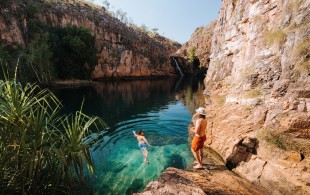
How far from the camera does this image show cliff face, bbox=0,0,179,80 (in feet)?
124

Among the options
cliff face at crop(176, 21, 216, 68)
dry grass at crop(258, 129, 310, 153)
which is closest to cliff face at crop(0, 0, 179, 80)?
cliff face at crop(176, 21, 216, 68)

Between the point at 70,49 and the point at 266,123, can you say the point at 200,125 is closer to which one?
the point at 266,123

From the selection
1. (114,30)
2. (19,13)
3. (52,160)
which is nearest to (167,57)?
(114,30)

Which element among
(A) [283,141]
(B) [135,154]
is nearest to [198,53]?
(B) [135,154]

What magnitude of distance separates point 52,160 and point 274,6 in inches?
636

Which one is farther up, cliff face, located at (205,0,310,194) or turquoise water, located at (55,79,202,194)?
cliff face, located at (205,0,310,194)

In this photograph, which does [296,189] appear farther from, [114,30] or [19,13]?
[114,30]

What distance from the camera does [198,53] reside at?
61906mm

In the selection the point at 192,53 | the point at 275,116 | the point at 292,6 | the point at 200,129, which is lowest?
the point at 200,129

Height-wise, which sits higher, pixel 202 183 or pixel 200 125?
pixel 200 125

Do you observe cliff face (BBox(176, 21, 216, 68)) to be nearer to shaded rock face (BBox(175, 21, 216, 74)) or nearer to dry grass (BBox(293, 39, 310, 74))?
shaded rock face (BBox(175, 21, 216, 74))

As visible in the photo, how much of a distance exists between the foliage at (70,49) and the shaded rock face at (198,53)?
3395 cm

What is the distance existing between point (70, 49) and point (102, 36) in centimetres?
1898

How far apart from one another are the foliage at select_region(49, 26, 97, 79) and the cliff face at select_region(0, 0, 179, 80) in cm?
602
